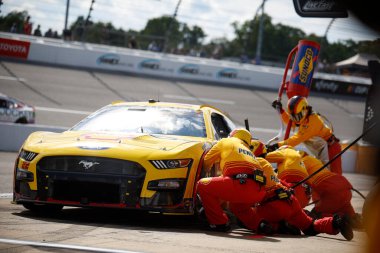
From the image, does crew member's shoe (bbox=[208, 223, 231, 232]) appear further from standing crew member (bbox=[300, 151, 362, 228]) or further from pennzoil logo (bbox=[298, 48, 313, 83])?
pennzoil logo (bbox=[298, 48, 313, 83])

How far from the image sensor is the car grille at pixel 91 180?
252 inches

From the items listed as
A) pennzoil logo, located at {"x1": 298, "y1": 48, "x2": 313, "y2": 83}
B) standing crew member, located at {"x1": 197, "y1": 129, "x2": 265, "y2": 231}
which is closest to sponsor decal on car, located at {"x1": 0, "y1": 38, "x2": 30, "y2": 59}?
pennzoil logo, located at {"x1": 298, "y1": 48, "x2": 313, "y2": 83}

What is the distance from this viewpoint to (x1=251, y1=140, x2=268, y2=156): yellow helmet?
25.5 ft

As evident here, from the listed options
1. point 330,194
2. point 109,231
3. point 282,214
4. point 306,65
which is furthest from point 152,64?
point 109,231

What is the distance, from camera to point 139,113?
→ 8078 millimetres

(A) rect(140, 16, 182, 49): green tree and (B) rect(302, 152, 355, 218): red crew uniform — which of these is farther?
(A) rect(140, 16, 182, 49): green tree

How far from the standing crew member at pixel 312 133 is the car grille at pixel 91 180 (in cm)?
324

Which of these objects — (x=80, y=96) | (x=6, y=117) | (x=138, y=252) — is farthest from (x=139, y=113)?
(x=80, y=96)

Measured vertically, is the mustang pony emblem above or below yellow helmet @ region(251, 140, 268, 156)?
below

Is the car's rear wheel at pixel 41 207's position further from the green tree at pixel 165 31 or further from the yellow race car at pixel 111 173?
the green tree at pixel 165 31

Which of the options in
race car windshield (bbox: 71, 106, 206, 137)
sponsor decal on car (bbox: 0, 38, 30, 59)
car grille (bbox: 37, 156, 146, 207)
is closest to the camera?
car grille (bbox: 37, 156, 146, 207)

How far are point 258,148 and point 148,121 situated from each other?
1285 mm

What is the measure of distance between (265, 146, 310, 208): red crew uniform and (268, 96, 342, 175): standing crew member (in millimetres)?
1185

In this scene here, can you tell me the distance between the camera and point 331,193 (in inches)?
309
